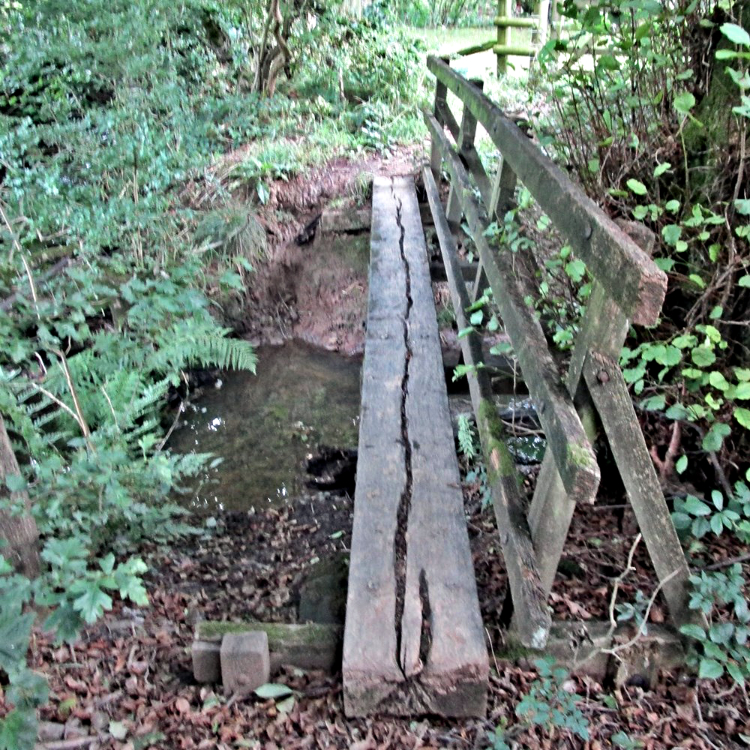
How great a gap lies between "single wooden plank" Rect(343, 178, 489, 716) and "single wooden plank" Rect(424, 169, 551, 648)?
0.18 m

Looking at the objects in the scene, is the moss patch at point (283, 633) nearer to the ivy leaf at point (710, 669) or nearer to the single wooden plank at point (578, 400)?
the single wooden plank at point (578, 400)

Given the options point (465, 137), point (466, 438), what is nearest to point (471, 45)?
point (465, 137)

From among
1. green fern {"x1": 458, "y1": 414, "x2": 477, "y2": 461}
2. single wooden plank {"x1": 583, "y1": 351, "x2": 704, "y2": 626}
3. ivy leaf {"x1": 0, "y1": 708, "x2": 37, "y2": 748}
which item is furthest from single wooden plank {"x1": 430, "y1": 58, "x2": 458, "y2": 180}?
ivy leaf {"x1": 0, "y1": 708, "x2": 37, "y2": 748}

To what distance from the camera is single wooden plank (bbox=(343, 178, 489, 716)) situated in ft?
7.06

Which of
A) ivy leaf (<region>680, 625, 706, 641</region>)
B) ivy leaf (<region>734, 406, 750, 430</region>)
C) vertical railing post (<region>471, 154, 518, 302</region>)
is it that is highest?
vertical railing post (<region>471, 154, 518, 302</region>)

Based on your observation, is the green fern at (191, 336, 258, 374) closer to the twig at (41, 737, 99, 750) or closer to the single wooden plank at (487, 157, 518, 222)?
the single wooden plank at (487, 157, 518, 222)

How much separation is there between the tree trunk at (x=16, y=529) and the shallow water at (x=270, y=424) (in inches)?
60.2

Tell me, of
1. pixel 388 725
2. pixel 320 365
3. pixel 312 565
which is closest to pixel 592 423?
pixel 388 725

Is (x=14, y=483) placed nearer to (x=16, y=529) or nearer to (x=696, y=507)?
(x=16, y=529)

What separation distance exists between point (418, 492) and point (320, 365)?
3621 mm

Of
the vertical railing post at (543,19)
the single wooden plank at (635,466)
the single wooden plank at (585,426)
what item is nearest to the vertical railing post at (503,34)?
the vertical railing post at (543,19)

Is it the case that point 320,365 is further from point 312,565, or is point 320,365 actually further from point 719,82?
point 719,82

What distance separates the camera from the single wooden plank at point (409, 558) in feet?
7.06

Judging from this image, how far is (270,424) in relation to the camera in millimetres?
5215
